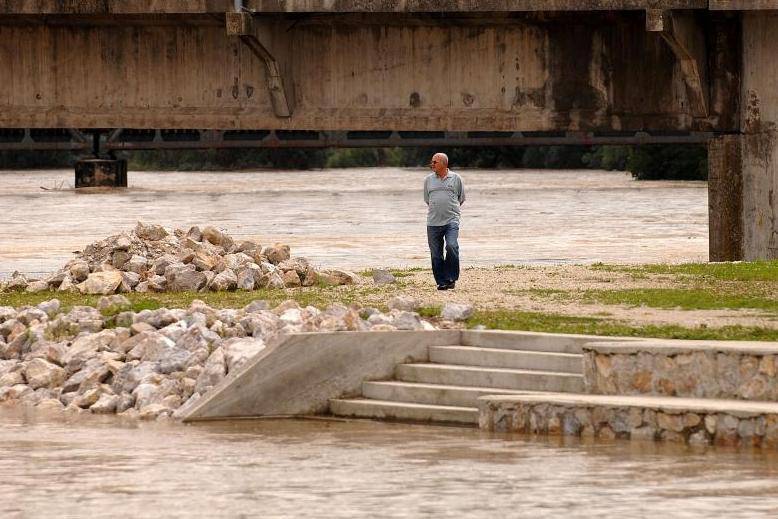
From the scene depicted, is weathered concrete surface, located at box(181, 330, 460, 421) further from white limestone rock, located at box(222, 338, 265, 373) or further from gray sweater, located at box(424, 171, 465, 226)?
gray sweater, located at box(424, 171, 465, 226)

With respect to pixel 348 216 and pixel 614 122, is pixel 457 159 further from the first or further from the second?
pixel 614 122

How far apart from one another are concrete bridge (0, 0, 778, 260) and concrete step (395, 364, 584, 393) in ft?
30.7

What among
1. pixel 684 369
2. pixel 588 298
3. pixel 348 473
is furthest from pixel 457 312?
pixel 348 473

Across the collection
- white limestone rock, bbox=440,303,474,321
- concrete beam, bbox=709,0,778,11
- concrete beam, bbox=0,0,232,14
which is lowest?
white limestone rock, bbox=440,303,474,321

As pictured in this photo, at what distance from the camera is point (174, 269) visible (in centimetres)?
2039

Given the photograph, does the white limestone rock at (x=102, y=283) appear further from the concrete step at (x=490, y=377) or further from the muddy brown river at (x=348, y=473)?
the concrete step at (x=490, y=377)

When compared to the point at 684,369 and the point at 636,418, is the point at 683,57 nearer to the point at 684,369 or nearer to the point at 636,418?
the point at 684,369

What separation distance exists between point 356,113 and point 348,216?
19.7 metres

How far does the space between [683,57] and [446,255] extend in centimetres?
579

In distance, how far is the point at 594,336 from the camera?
15.4 meters

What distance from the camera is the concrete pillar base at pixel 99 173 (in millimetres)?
62625

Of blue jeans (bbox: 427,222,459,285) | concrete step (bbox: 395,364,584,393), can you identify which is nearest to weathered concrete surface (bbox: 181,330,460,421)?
concrete step (bbox: 395,364,584,393)

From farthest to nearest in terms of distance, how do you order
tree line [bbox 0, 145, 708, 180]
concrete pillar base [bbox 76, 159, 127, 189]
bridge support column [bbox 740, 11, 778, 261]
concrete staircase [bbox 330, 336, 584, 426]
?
tree line [bbox 0, 145, 708, 180]
concrete pillar base [bbox 76, 159, 127, 189]
bridge support column [bbox 740, 11, 778, 261]
concrete staircase [bbox 330, 336, 584, 426]

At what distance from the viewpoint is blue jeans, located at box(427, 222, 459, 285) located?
1991 cm
